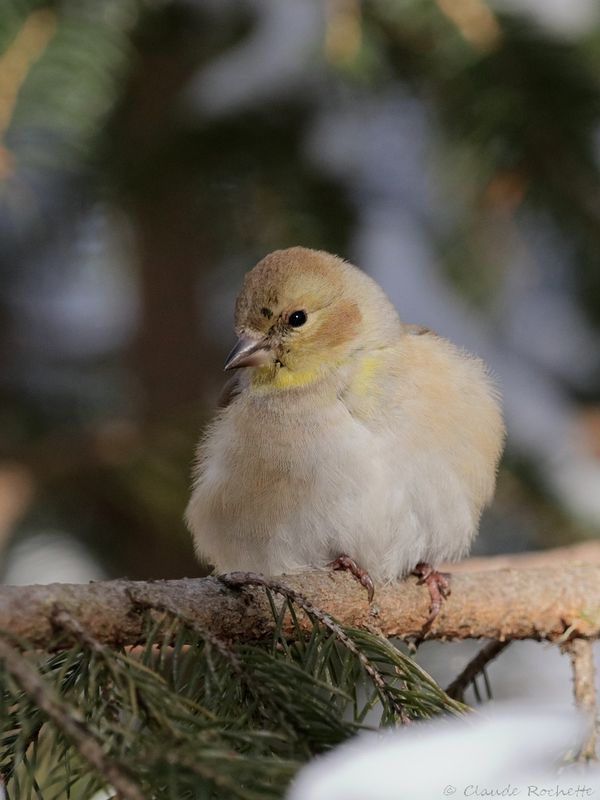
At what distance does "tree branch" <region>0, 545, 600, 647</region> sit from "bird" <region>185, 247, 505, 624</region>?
0.12 m

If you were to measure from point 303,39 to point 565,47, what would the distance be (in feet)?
3.53

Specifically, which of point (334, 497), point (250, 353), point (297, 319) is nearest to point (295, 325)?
point (297, 319)

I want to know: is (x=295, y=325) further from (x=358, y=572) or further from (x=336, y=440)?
(x=358, y=572)

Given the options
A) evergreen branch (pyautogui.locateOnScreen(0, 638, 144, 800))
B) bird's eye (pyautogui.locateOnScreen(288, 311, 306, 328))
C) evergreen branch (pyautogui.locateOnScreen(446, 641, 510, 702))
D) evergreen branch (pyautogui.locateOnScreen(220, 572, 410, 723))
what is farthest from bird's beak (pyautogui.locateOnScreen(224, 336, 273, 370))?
evergreen branch (pyautogui.locateOnScreen(0, 638, 144, 800))

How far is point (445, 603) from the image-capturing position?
2637 mm

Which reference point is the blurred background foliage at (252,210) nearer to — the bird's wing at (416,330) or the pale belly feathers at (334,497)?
the bird's wing at (416,330)

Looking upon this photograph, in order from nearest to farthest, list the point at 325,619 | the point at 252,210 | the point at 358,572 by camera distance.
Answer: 1. the point at 325,619
2. the point at 358,572
3. the point at 252,210

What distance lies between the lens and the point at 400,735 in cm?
170

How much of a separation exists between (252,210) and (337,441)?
5.35ft

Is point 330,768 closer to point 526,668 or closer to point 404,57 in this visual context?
point 526,668

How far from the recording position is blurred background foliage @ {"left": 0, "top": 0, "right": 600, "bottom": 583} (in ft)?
11.3

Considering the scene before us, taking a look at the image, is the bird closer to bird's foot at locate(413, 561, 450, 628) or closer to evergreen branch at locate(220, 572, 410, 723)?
bird's foot at locate(413, 561, 450, 628)

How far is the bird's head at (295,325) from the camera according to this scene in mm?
3322

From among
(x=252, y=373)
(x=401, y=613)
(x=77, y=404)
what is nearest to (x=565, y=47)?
(x=252, y=373)
